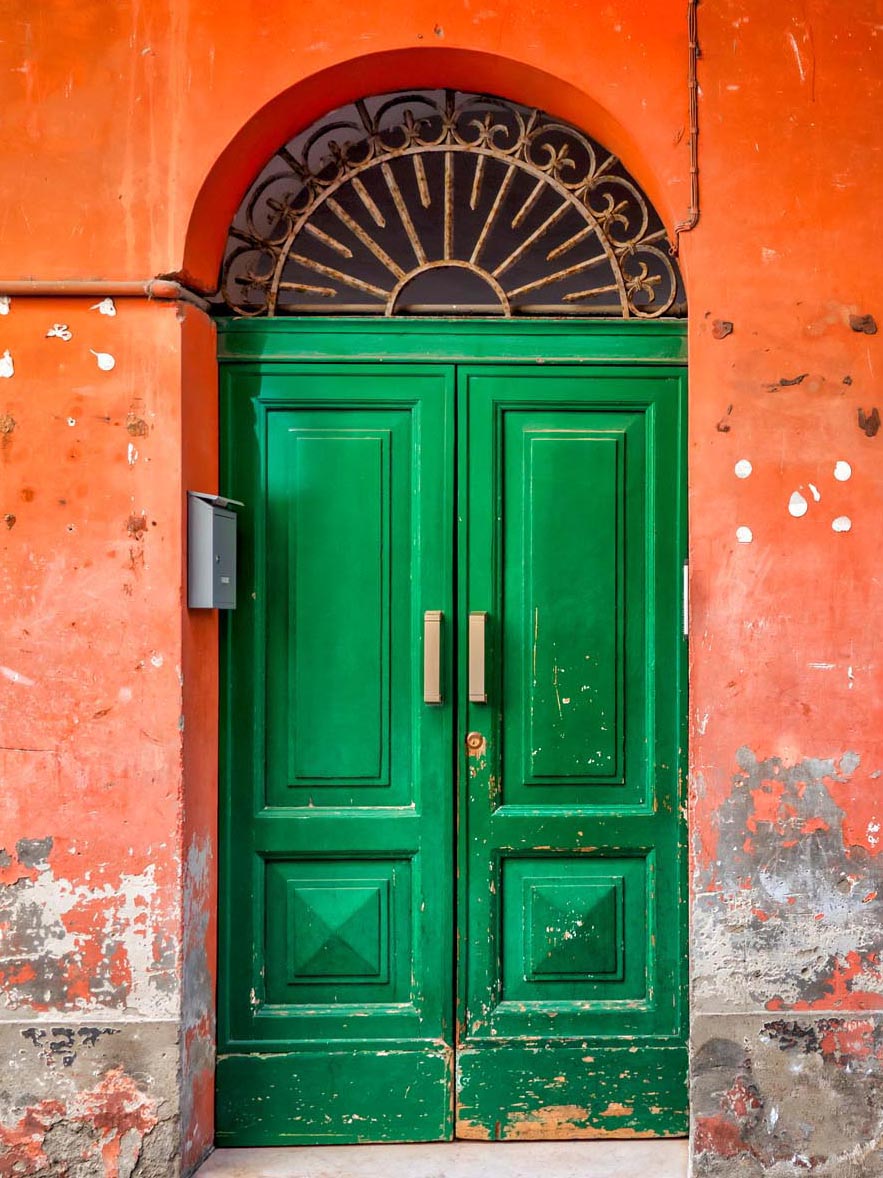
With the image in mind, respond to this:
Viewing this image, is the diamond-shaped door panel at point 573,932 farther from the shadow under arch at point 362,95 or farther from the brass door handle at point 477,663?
the shadow under arch at point 362,95

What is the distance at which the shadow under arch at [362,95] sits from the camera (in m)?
3.32

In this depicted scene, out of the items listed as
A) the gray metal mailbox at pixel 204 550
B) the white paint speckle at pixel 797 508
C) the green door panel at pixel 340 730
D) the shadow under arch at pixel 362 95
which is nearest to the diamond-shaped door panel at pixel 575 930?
the green door panel at pixel 340 730

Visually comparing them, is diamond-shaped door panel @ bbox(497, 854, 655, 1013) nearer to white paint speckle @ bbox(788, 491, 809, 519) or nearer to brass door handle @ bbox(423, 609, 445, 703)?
brass door handle @ bbox(423, 609, 445, 703)

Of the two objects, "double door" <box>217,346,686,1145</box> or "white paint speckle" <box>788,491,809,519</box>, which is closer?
"white paint speckle" <box>788,491,809,519</box>

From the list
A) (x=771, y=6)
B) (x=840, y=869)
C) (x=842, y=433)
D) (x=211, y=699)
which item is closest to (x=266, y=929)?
(x=211, y=699)

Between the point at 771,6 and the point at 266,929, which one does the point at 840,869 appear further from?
the point at 771,6

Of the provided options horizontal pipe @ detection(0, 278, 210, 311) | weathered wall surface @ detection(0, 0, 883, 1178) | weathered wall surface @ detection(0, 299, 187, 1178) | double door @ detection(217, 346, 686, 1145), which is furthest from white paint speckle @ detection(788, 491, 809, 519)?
horizontal pipe @ detection(0, 278, 210, 311)

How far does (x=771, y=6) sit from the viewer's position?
10.9 ft

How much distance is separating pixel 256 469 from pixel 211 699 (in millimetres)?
796

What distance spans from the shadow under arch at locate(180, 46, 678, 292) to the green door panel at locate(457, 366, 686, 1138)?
79 cm

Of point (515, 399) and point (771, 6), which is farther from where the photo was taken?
point (515, 399)

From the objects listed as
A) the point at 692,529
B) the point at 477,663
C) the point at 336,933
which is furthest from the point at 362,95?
the point at 336,933

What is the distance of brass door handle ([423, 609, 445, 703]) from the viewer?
346 cm

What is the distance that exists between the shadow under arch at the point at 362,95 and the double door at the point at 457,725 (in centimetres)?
47
